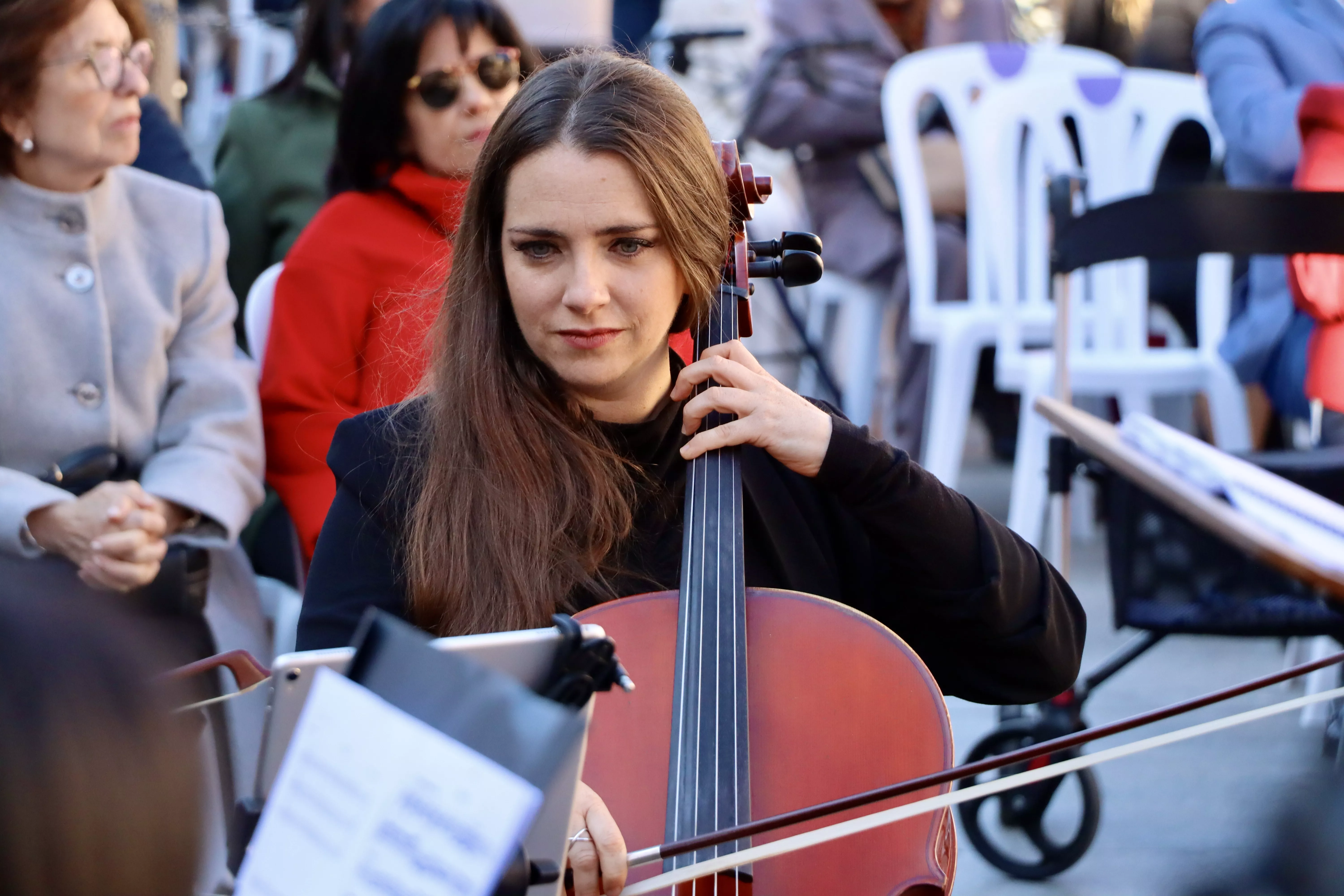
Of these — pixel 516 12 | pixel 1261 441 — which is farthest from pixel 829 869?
pixel 1261 441

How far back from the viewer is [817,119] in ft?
12.0

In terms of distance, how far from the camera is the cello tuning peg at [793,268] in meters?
1.43

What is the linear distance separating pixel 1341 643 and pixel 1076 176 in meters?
0.87

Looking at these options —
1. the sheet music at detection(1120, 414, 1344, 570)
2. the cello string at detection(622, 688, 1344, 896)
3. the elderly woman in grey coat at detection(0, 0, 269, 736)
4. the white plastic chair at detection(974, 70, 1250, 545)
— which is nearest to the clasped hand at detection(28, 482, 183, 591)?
the elderly woman in grey coat at detection(0, 0, 269, 736)

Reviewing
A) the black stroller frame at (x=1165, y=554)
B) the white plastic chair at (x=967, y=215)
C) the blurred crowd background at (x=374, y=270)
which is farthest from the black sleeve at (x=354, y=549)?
the white plastic chair at (x=967, y=215)

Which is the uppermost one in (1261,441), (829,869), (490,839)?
(490,839)

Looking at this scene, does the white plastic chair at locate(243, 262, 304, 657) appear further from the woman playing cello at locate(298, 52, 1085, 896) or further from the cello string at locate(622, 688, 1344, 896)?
the cello string at locate(622, 688, 1344, 896)

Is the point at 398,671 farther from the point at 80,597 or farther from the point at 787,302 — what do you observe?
the point at 787,302

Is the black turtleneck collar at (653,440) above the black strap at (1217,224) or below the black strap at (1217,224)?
below

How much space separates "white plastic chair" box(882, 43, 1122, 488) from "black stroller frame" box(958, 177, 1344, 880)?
115 cm

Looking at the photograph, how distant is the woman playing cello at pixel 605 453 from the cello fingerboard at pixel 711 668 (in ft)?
0.11

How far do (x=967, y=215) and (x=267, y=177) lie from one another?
1.91 m

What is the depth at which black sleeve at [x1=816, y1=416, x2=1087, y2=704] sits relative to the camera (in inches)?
52.0

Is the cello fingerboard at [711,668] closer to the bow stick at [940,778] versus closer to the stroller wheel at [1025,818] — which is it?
the bow stick at [940,778]
